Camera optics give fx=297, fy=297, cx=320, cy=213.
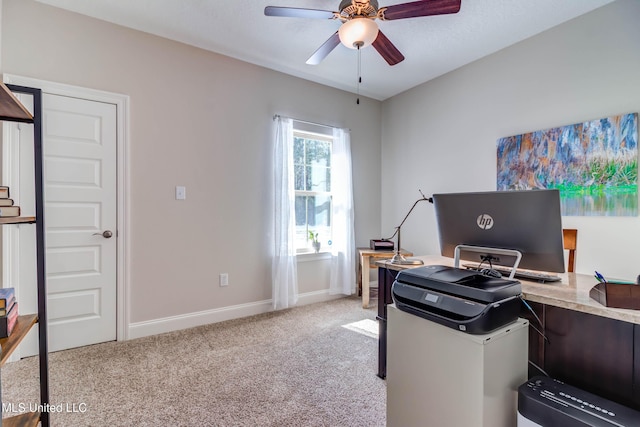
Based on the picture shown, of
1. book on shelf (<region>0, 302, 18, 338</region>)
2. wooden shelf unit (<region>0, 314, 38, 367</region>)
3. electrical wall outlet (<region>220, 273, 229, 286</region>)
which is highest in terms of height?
book on shelf (<region>0, 302, 18, 338</region>)

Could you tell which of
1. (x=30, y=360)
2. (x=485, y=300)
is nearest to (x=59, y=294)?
(x=30, y=360)

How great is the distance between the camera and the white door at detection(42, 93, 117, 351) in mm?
2346

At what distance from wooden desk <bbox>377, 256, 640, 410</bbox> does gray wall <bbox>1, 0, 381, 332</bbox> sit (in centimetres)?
258

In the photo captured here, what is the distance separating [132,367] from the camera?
2.17 metres

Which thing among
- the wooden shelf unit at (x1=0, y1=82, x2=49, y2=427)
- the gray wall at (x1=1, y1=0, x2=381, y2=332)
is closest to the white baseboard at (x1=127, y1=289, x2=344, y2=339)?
the gray wall at (x1=1, y1=0, x2=381, y2=332)

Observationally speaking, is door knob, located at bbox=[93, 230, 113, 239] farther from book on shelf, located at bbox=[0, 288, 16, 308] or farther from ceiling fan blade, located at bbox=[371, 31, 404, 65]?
ceiling fan blade, located at bbox=[371, 31, 404, 65]

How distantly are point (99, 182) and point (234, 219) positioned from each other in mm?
1198

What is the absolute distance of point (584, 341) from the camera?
1.20 m

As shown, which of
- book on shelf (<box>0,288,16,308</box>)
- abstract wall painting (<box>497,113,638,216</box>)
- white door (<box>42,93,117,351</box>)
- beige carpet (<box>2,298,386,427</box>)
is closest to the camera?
book on shelf (<box>0,288,16,308</box>)

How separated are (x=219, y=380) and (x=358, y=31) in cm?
253

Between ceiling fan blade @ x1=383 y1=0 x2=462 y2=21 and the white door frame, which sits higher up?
ceiling fan blade @ x1=383 y1=0 x2=462 y2=21

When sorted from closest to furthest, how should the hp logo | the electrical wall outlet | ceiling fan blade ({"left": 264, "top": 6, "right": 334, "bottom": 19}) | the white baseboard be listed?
1. the hp logo
2. ceiling fan blade ({"left": 264, "top": 6, "right": 334, "bottom": 19})
3. the white baseboard
4. the electrical wall outlet

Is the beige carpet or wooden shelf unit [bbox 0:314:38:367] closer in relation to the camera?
wooden shelf unit [bbox 0:314:38:367]

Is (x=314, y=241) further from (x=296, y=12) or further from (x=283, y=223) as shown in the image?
(x=296, y=12)
